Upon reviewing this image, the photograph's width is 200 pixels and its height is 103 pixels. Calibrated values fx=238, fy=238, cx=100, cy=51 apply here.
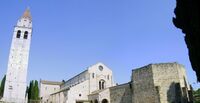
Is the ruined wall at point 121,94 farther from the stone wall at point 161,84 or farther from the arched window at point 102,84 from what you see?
the arched window at point 102,84

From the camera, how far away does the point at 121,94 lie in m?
34.6

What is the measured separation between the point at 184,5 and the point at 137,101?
936 inches

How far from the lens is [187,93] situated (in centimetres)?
2825

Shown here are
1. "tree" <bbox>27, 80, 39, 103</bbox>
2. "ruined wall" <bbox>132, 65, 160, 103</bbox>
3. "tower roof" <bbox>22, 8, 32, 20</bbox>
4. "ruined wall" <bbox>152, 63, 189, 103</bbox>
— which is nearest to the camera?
"ruined wall" <bbox>152, 63, 189, 103</bbox>

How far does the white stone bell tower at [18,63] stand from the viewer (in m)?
39.9

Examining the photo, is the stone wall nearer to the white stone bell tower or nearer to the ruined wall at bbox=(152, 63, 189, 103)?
the ruined wall at bbox=(152, 63, 189, 103)

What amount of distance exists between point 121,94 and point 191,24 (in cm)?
2661

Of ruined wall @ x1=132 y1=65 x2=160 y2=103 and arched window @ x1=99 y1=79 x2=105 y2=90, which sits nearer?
ruined wall @ x1=132 y1=65 x2=160 y2=103

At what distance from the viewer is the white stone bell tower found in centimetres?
3991

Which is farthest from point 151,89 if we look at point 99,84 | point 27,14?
point 27,14

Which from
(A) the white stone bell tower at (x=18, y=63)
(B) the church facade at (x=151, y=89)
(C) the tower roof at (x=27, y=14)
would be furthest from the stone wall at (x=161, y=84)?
(C) the tower roof at (x=27, y=14)

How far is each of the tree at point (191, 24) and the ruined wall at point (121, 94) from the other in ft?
79.6

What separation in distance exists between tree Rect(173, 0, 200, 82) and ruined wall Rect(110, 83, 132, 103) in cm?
2427

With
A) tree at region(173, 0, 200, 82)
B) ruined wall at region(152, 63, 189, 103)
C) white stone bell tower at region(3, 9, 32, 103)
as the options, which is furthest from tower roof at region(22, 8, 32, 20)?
tree at region(173, 0, 200, 82)
